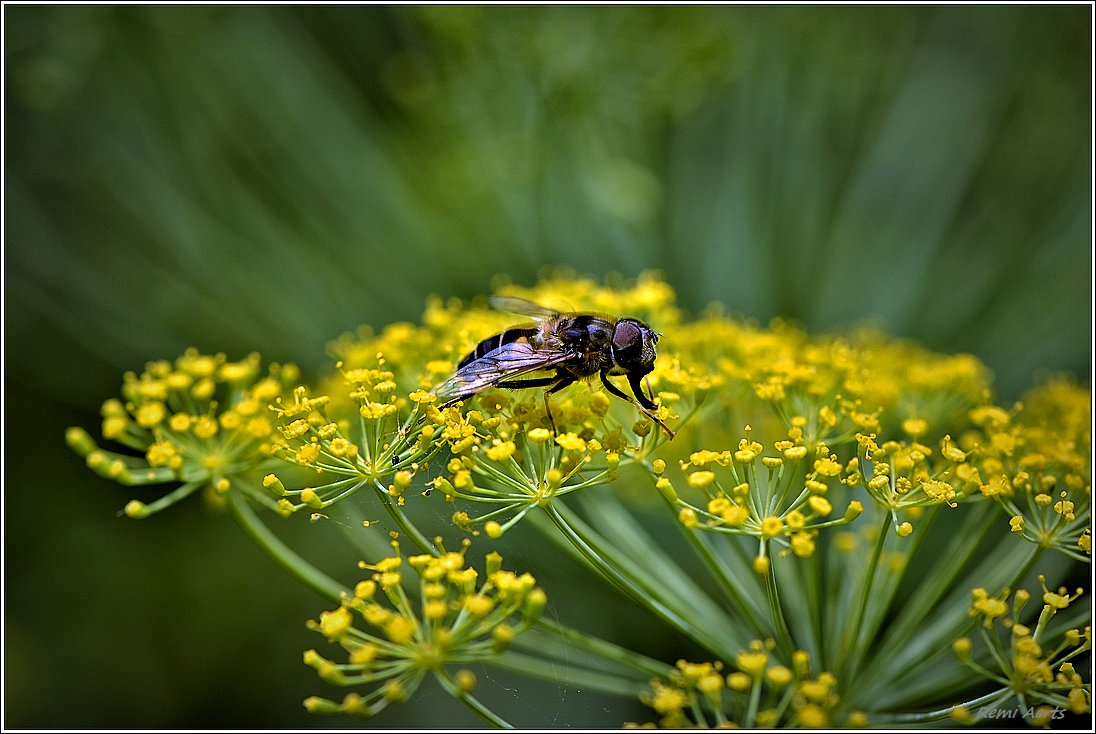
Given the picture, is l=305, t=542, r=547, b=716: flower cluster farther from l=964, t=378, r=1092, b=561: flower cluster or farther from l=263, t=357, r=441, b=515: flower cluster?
l=964, t=378, r=1092, b=561: flower cluster

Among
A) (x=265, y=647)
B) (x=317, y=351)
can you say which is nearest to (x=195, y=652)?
(x=265, y=647)

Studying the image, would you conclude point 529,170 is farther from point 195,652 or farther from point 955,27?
point 195,652

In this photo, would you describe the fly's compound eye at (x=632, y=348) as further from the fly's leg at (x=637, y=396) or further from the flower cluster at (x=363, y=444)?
the flower cluster at (x=363, y=444)

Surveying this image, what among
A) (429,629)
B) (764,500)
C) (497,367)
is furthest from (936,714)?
(497,367)

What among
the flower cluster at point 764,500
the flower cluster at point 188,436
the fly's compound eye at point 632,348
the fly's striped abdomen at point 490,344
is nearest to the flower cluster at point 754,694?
the flower cluster at point 764,500

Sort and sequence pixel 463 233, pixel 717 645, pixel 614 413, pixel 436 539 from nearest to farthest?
pixel 436 539 < pixel 717 645 < pixel 614 413 < pixel 463 233

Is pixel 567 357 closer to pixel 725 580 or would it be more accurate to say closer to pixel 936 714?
pixel 725 580
